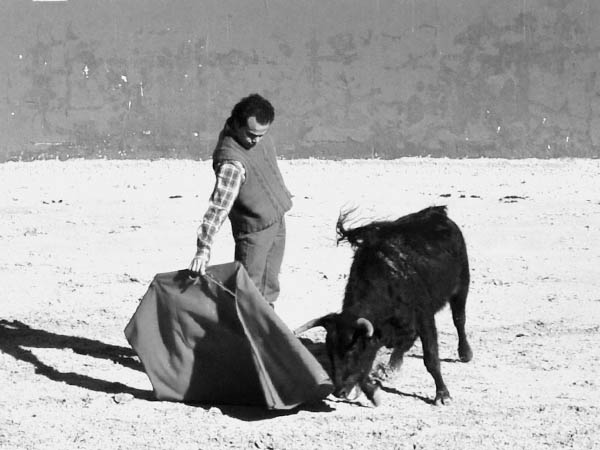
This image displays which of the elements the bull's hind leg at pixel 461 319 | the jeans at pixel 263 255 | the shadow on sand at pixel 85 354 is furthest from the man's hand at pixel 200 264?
the bull's hind leg at pixel 461 319

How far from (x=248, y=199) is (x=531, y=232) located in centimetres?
496

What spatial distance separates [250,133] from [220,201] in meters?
0.32

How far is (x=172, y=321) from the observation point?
18.1 feet

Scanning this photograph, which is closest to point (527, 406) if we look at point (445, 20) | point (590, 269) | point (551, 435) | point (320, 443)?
point (551, 435)

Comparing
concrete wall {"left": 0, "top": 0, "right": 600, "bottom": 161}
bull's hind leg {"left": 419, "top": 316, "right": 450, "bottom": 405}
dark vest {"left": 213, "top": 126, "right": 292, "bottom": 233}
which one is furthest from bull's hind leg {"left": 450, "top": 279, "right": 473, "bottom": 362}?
concrete wall {"left": 0, "top": 0, "right": 600, "bottom": 161}

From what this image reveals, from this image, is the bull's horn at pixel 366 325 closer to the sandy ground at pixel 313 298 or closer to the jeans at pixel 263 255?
the sandy ground at pixel 313 298

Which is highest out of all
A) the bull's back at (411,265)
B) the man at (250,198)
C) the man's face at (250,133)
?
the man's face at (250,133)

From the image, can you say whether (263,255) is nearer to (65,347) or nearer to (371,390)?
(371,390)

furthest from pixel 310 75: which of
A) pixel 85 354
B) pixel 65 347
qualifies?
pixel 85 354

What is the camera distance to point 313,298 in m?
7.79

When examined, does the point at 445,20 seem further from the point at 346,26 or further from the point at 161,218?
the point at 161,218

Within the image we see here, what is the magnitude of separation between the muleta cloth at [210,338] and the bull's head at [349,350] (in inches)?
4.4

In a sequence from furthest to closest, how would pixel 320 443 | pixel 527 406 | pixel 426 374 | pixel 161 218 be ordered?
pixel 161 218 → pixel 426 374 → pixel 527 406 → pixel 320 443

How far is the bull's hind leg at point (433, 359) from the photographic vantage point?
5457mm
